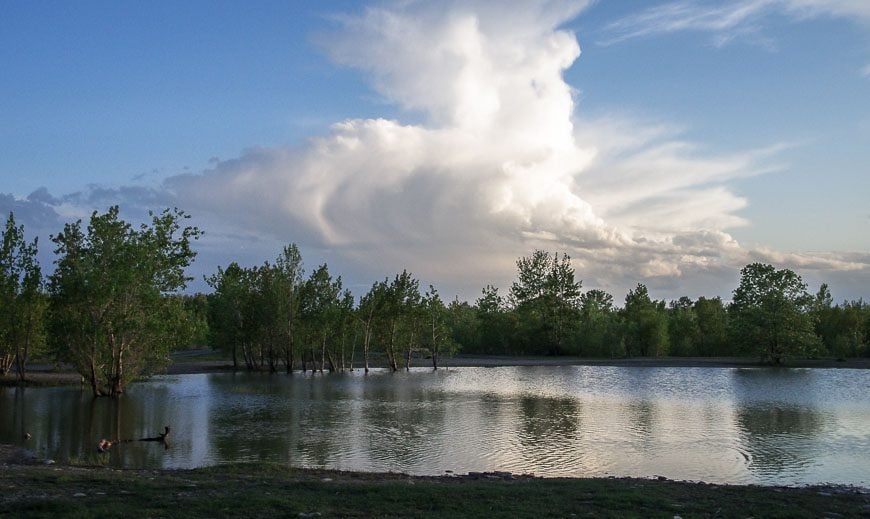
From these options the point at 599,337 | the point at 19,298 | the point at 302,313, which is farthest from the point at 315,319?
the point at 599,337

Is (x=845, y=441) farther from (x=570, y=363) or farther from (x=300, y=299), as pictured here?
(x=570, y=363)

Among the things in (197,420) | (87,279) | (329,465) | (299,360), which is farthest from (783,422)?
(299,360)

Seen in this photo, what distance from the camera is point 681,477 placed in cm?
1880

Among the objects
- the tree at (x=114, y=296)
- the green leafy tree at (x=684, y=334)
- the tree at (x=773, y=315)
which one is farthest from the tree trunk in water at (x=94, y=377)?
the green leafy tree at (x=684, y=334)

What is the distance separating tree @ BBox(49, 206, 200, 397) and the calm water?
2.71 metres

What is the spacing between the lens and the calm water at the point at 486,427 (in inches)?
827

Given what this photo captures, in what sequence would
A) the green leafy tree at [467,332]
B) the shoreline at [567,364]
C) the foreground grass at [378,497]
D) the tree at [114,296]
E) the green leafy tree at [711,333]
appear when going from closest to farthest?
the foreground grass at [378,497], the tree at [114,296], the shoreline at [567,364], the green leafy tree at [711,333], the green leafy tree at [467,332]

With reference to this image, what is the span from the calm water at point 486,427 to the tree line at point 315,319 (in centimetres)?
457

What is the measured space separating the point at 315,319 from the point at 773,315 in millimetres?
50879

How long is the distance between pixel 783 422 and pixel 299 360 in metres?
66.8

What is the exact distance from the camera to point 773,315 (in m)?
74.1

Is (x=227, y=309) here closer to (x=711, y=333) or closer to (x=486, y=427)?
(x=486, y=427)

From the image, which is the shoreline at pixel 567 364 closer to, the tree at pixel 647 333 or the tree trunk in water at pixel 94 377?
the tree at pixel 647 333

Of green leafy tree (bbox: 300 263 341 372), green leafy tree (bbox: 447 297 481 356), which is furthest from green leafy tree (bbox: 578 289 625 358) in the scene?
green leafy tree (bbox: 300 263 341 372)
